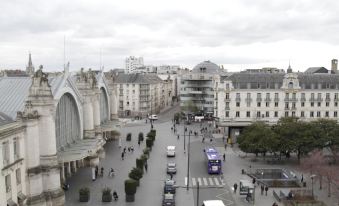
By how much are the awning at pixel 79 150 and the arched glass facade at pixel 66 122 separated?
37.2 inches

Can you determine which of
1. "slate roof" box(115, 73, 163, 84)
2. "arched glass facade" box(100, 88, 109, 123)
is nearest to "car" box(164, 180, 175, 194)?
"arched glass facade" box(100, 88, 109, 123)

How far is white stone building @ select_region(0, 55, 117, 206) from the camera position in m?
40.7

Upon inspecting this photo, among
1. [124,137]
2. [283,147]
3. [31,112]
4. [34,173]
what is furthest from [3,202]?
[124,137]

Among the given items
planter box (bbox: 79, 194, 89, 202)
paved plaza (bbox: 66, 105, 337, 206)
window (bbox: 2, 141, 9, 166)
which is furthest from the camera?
paved plaza (bbox: 66, 105, 337, 206)

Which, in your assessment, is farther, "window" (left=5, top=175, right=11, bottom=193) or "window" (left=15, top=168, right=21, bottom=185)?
"window" (left=15, top=168, right=21, bottom=185)

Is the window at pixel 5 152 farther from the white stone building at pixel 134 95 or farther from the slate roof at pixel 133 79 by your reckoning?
the slate roof at pixel 133 79

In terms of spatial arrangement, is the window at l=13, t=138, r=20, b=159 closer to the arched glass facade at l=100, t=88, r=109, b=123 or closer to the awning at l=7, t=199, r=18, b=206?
the awning at l=7, t=199, r=18, b=206

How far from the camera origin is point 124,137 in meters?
99.8

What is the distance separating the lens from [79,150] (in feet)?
184

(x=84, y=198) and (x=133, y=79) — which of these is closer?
(x=84, y=198)

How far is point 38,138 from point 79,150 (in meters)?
10.9

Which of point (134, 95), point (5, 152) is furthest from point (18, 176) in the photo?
point (134, 95)

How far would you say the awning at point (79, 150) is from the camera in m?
53.2

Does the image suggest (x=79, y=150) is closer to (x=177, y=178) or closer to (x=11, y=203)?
(x=177, y=178)
